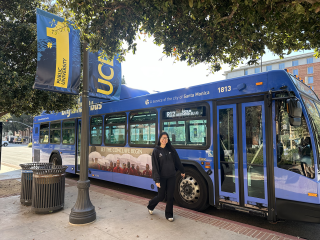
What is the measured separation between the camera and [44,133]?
12.2m

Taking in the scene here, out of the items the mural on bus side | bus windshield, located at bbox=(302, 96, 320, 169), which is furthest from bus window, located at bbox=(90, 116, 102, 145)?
bus windshield, located at bbox=(302, 96, 320, 169)

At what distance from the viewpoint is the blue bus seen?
4.12 m

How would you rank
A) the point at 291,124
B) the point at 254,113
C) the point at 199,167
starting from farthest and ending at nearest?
the point at 199,167
the point at 254,113
the point at 291,124

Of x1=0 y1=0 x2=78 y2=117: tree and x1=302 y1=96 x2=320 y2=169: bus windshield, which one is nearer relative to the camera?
x1=302 y1=96 x2=320 y2=169: bus windshield

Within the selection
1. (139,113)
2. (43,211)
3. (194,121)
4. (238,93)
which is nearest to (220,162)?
(194,121)

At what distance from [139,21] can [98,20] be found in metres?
0.92

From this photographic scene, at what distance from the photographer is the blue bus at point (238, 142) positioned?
13.5 feet

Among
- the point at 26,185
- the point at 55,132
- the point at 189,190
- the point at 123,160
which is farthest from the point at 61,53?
the point at 55,132

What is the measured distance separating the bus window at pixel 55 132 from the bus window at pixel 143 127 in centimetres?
533

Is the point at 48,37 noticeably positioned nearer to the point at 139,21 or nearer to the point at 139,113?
the point at 139,21

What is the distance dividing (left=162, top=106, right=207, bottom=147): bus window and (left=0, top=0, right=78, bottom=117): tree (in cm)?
441

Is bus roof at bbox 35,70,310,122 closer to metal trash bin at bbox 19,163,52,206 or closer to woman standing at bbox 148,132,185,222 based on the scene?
woman standing at bbox 148,132,185,222

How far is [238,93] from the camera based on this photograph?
5.05 meters

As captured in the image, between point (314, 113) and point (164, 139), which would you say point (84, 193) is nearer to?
point (164, 139)
